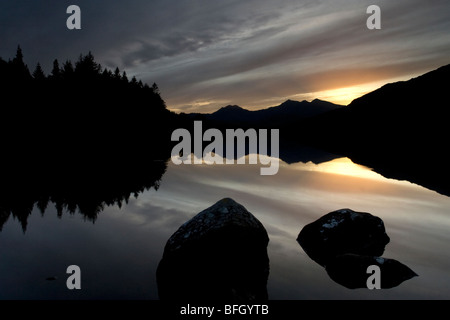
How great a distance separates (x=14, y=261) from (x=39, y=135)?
194 feet

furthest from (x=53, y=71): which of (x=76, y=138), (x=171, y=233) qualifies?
A: (x=171, y=233)

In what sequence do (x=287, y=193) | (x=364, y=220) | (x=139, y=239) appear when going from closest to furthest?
(x=364, y=220), (x=139, y=239), (x=287, y=193)

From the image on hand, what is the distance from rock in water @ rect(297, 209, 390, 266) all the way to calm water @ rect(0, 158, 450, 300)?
0.47 meters

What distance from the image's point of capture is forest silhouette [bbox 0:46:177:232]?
60.5 ft

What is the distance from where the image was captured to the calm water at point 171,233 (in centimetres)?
752

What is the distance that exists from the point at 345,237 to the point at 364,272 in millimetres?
2199

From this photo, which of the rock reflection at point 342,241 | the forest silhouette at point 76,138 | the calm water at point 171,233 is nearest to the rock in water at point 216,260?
the calm water at point 171,233

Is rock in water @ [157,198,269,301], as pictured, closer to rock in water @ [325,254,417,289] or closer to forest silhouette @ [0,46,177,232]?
rock in water @ [325,254,417,289]

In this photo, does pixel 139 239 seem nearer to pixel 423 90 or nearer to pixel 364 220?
pixel 364 220

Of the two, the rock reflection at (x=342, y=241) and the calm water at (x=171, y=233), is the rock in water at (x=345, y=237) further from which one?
the calm water at (x=171, y=233)

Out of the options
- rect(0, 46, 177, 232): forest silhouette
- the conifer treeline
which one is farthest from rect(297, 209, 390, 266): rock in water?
the conifer treeline

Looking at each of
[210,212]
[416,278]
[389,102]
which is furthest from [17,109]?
[389,102]
